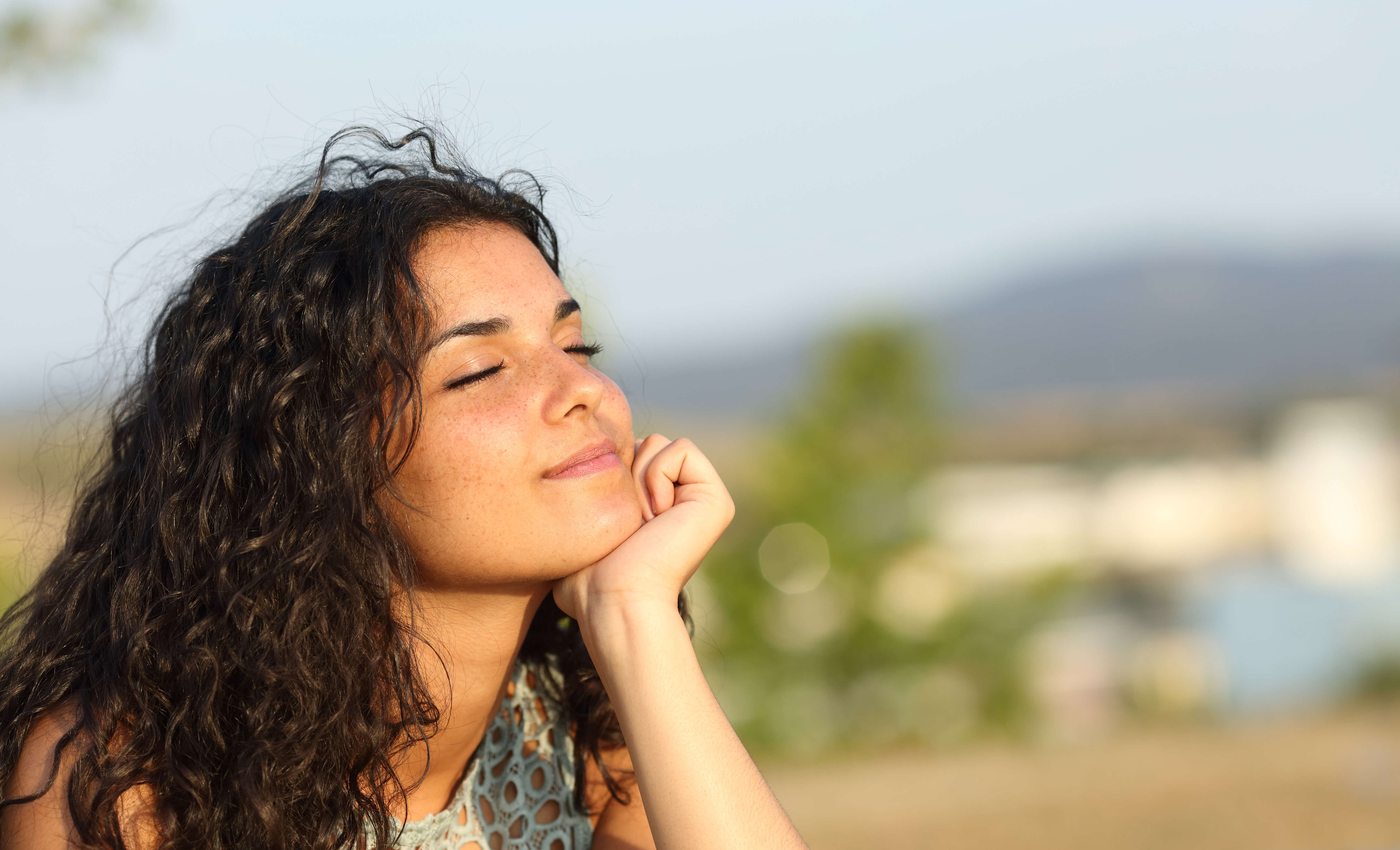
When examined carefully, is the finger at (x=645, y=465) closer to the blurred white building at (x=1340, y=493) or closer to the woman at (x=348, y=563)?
the woman at (x=348, y=563)

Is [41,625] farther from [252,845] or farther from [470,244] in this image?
[470,244]

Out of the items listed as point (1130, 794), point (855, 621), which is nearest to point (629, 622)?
point (1130, 794)

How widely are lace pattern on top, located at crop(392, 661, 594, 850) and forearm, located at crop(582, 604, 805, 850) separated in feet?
1.84

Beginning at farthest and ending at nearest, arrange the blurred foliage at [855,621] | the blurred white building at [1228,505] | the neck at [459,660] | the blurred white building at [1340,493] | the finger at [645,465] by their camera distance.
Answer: the blurred white building at [1228,505] < the blurred white building at [1340,493] < the blurred foliage at [855,621] < the finger at [645,465] < the neck at [459,660]

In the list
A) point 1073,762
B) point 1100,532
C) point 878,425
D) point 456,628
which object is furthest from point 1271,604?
point 456,628

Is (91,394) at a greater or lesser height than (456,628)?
greater

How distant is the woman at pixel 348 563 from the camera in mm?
1977

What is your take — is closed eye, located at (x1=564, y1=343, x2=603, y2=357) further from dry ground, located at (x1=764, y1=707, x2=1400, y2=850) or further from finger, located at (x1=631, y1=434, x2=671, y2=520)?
dry ground, located at (x1=764, y1=707, x2=1400, y2=850)

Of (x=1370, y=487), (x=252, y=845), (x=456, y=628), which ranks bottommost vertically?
(x=1370, y=487)

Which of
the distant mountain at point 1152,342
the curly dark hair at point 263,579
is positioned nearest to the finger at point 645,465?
the curly dark hair at point 263,579

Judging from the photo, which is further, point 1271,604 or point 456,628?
point 1271,604

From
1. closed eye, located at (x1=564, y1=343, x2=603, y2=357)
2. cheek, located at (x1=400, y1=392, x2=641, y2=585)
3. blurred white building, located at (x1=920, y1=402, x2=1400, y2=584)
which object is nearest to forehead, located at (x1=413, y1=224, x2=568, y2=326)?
closed eye, located at (x1=564, y1=343, x2=603, y2=357)

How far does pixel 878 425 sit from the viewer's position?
14328 millimetres

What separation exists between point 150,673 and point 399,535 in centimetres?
48
